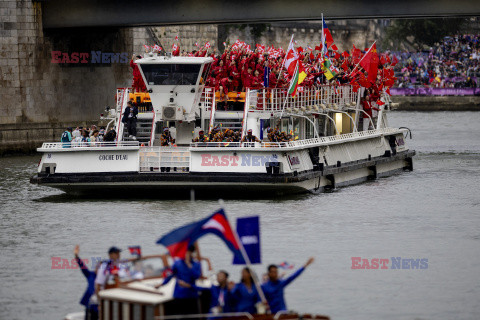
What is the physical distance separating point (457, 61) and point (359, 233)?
275 feet

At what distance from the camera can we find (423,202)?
36.6m

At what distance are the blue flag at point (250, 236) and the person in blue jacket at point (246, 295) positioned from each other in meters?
0.31

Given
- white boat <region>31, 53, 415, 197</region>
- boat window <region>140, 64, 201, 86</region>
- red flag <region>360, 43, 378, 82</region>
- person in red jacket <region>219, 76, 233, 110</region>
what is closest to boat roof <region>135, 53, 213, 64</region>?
white boat <region>31, 53, 415, 197</region>

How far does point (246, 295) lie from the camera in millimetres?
18109

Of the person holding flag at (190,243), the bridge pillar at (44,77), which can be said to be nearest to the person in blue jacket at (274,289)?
the person holding flag at (190,243)

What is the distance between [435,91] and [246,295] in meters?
88.7

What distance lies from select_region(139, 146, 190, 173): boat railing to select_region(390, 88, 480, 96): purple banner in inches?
2782

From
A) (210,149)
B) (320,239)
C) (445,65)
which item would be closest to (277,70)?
(210,149)

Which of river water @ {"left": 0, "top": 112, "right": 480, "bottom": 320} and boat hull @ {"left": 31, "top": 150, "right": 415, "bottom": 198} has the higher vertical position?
boat hull @ {"left": 31, "top": 150, "right": 415, "bottom": 198}

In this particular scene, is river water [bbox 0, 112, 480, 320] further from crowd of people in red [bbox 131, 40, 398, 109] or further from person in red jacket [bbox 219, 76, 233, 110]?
person in red jacket [bbox 219, 76, 233, 110]

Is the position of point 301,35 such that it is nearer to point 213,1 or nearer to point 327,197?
point 213,1

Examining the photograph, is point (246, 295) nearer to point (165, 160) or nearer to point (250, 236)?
point (250, 236)

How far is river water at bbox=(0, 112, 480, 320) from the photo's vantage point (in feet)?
76.6

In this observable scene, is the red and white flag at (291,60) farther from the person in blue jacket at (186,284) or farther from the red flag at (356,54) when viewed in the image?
the person in blue jacket at (186,284)
